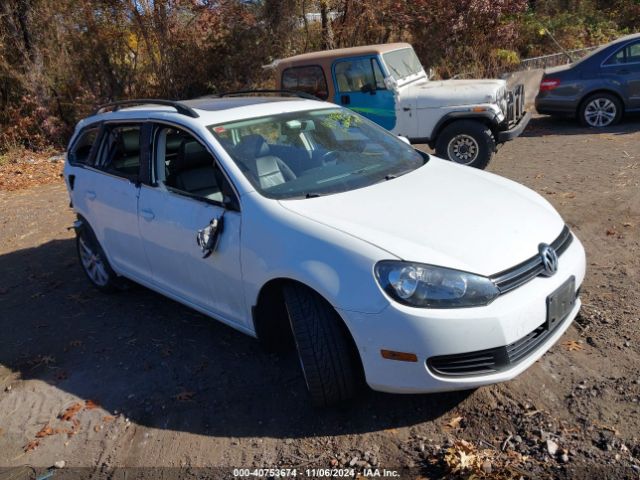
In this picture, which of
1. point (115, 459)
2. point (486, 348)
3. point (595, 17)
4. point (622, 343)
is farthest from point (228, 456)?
point (595, 17)

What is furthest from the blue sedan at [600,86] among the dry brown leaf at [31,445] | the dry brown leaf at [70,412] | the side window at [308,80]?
the dry brown leaf at [31,445]

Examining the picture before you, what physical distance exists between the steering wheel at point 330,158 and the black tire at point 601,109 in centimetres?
801

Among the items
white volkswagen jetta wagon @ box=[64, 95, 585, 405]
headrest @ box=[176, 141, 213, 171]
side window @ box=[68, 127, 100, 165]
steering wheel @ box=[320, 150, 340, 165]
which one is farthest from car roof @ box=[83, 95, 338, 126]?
steering wheel @ box=[320, 150, 340, 165]

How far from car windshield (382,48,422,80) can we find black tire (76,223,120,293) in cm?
499

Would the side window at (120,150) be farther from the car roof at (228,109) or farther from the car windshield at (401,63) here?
the car windshield at (401,63)

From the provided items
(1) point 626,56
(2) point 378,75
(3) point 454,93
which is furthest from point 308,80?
(1) point 626,56

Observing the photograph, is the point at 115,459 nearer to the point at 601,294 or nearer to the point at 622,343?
the point at 622,343

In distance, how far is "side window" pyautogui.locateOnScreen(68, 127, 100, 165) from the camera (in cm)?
536

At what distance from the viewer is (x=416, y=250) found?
9.83ft

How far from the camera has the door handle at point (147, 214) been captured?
4.26m

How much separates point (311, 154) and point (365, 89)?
4.90 metres

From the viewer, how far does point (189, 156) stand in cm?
449

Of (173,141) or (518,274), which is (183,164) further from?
(518,274)

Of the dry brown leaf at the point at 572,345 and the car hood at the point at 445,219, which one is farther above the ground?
the car hood at the point at 445,219
